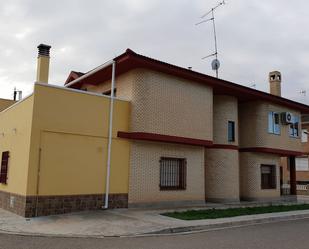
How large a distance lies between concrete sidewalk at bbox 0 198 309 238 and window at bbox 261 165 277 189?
339 inches

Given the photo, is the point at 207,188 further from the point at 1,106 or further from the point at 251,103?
the point at 1,106

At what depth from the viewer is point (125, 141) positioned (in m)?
15.2

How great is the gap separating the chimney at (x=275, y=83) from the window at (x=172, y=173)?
12391mm

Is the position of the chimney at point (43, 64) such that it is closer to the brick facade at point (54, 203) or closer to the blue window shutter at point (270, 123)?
the brick facade at point (54, 203)

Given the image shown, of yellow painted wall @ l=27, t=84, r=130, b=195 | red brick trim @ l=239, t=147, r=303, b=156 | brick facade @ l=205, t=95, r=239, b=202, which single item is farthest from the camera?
red brick trim @ l=239, t=147, r=303, b=156

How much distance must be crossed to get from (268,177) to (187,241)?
15.0 meters

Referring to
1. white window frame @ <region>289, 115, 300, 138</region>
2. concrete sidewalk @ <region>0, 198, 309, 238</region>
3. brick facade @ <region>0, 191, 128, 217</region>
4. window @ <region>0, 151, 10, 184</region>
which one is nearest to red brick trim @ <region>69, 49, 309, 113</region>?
white window frame @ <region>289, 115, 300, 138</region>

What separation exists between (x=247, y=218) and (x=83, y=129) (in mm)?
7064

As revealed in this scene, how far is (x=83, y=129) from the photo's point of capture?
1403cm

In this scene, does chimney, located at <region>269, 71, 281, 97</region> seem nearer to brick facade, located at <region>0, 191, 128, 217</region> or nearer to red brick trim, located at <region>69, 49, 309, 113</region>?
red brick trim, located at <region>69, 49, 309, 113</region>

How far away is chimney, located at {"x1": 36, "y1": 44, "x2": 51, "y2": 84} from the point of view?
15.0 meters

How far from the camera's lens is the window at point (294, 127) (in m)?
24.0

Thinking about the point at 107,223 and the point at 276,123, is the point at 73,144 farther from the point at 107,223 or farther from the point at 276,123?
the point at 276,123

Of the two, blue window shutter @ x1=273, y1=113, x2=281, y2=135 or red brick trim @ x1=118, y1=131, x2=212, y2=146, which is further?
blue window shutter @ x1=273, y1=113, x2=281, y2=135
